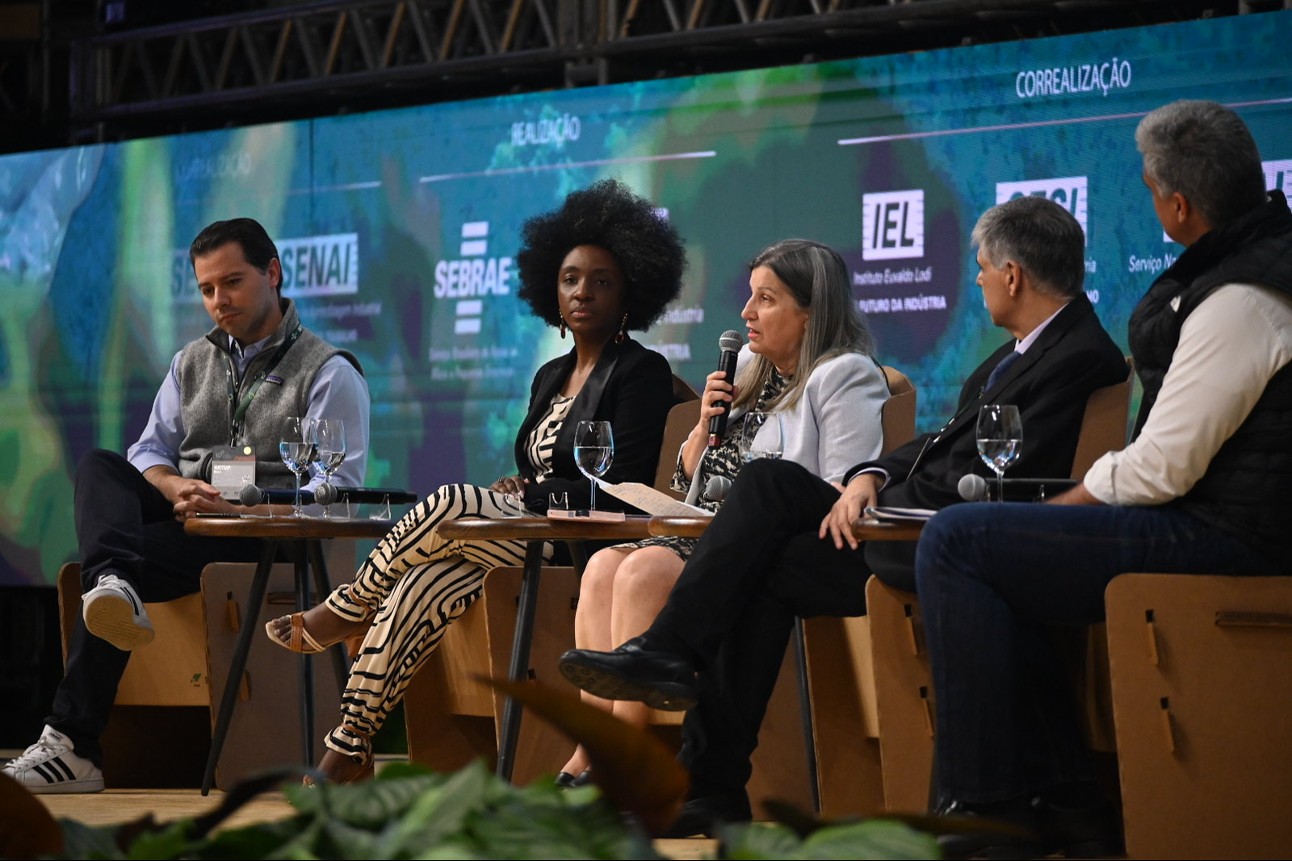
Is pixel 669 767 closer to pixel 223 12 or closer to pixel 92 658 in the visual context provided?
pixel 92 658

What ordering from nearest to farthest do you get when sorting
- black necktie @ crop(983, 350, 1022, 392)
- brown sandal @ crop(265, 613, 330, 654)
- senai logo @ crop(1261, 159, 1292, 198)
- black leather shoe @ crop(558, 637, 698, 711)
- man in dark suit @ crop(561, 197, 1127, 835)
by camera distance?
black leather shoe @ crop(558, 637, 698, 711), man in dark suit @ crop(561, 197, 1127, 835), black necktie @ crop(983, 350, 1022, 392), brown sandal @ crop(265, 613, 330, 654), senai logo @ crop(1261, 159, 1292, 198)

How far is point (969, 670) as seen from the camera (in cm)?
255

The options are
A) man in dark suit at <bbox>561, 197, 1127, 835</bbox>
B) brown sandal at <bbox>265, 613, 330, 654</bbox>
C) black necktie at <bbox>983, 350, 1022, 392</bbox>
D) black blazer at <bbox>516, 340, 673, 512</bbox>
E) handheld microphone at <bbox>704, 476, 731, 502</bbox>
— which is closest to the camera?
man in dark suit at <bbox>561, 197, 1127, 835</bbox>

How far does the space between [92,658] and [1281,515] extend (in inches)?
109

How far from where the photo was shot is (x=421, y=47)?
320 inches

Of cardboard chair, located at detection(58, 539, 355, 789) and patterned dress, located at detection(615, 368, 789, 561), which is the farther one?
cardboard chair, located at detection(58, 539, 355, 789)

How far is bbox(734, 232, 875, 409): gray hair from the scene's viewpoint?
3.56m

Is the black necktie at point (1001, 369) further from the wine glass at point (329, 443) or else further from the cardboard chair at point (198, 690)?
the cardboard chair at point (198, 690)

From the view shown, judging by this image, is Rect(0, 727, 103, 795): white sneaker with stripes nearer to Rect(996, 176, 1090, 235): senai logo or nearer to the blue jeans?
the blue jeans

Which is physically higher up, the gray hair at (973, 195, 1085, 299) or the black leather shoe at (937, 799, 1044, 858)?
the gray hair at (973, 195, 1085, 299)

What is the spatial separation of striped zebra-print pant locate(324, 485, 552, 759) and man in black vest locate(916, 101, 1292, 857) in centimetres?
129

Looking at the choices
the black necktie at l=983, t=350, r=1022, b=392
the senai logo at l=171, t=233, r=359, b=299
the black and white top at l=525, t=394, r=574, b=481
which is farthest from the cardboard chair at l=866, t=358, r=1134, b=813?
the senai logo at l=171, t=233, r=359, b=299

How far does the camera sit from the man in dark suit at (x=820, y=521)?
2.87 m

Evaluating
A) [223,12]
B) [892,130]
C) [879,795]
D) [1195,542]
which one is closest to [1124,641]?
[1195,542]
